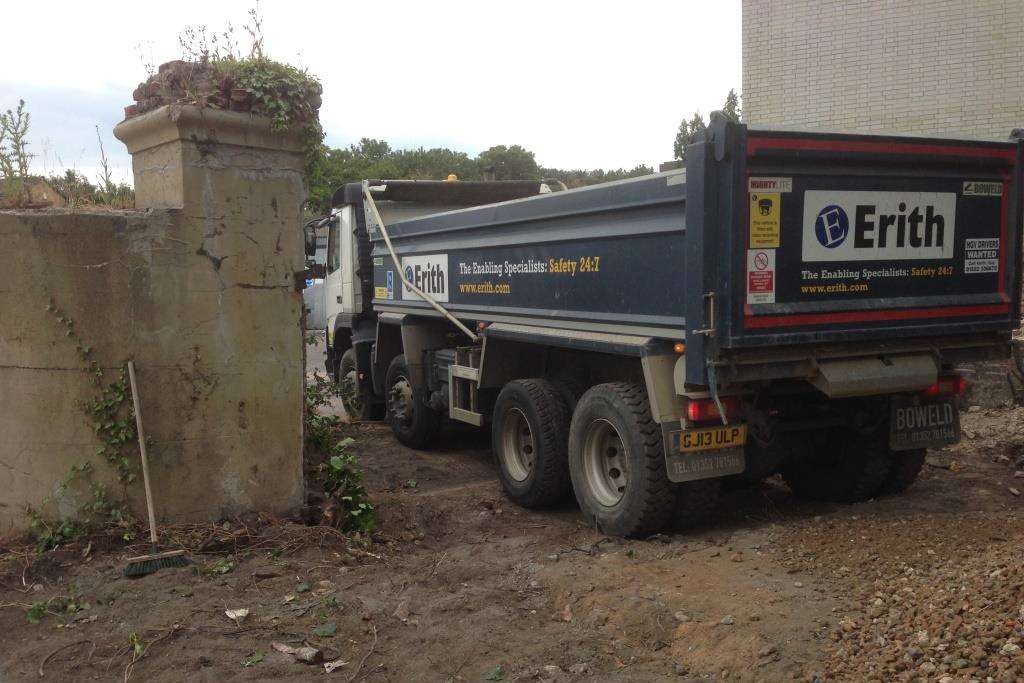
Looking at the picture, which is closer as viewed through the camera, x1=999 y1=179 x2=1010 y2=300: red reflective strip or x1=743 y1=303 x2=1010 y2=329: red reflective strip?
x1=743 y1=303 x2=1010 y2=329: red reflective strip

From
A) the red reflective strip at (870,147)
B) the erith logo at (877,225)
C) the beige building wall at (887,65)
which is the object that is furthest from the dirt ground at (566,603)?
the beige building wall at (887,65)

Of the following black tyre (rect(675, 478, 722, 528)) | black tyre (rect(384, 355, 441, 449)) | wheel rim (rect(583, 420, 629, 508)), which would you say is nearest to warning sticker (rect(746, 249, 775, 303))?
black tyre (rect(675, 478, 722, 528))

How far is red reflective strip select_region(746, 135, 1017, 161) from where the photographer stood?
16.6 ft

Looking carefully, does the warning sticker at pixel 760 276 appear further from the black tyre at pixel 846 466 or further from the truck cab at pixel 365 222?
the truck cab at pixel 365 222

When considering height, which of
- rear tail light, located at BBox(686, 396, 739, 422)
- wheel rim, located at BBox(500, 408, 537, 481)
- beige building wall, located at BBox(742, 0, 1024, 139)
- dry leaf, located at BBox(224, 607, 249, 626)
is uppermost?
beige building wall, located at BBox(742, 0, 1024, 139)

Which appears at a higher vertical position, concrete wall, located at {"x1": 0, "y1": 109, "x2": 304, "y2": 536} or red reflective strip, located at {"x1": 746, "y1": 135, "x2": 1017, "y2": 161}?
red reflective strip, located at {"x1": 746, "y1": 135, "x2": 1017, "y2": 161}

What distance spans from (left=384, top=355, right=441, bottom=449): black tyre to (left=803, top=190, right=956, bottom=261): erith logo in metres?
4.71

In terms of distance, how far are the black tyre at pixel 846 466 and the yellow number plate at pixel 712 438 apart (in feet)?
3.01

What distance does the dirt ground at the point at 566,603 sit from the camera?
3.88 metres

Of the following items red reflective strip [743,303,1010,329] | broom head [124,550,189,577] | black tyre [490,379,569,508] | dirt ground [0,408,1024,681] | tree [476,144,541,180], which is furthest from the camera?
tree [476,144,541,180]

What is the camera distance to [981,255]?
586 centimetres

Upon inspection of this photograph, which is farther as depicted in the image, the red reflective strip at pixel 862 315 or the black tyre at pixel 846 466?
the black tyre at pixel 846 466

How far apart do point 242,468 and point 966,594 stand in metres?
3.87

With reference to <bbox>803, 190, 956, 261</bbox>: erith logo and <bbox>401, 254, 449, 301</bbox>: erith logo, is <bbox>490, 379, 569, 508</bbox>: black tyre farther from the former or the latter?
<bbox>803, 190, 956, 261</bbox>: erith logo
